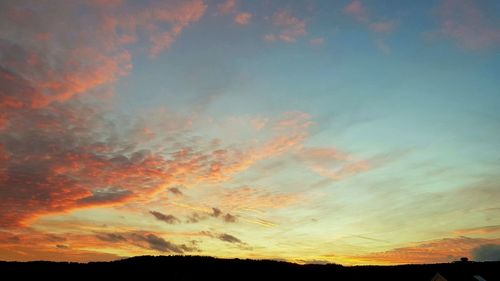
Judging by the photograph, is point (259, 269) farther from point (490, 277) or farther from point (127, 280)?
point (490, 277)

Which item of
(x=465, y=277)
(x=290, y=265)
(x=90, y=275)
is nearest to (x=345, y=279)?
(x=290, y=265)

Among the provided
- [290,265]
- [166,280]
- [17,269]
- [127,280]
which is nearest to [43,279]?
[17,269]

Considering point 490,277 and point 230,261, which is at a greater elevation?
point 230,261

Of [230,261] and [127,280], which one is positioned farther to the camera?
[230,261]

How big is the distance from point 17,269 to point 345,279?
59.4m

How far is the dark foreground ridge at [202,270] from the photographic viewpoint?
242ft

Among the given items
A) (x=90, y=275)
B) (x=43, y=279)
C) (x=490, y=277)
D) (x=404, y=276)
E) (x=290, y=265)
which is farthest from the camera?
(x=290, y=265)

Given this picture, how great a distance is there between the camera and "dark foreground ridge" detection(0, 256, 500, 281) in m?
73.9

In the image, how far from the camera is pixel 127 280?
74938 mm

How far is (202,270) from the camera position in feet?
272

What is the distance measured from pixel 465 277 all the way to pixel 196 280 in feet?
153

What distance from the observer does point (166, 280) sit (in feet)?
250

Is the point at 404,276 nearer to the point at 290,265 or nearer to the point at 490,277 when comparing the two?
the point at 290,265

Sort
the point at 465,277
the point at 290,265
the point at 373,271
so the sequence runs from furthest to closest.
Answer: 1. the point at 290,265
2. the point at 373,271
3. the point at 465,277
